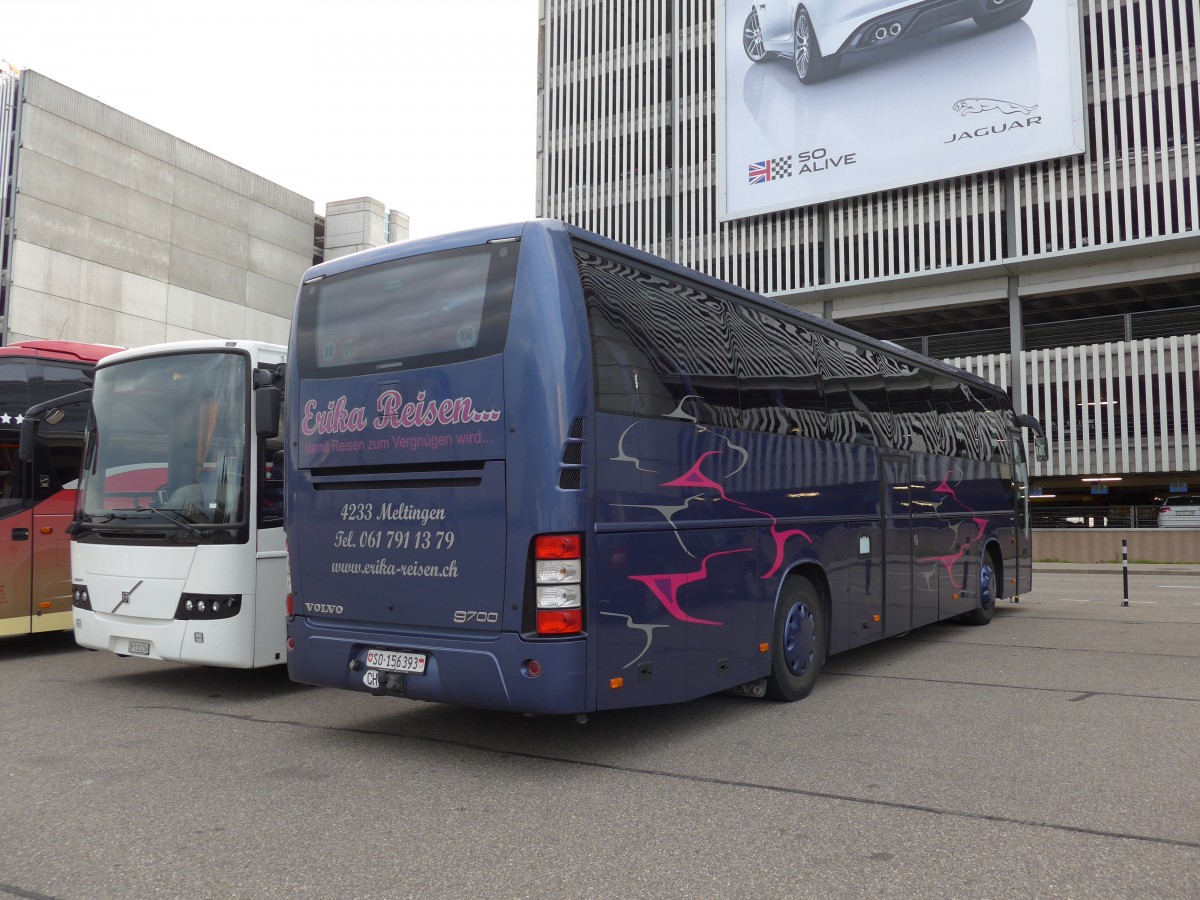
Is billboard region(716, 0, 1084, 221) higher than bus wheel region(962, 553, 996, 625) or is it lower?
higher

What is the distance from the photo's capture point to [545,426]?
5457mm

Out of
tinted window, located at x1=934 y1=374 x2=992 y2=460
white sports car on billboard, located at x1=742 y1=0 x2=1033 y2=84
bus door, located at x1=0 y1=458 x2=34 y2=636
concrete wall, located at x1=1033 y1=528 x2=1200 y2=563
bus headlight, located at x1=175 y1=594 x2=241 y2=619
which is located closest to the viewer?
bus headlight, located at x1=175 y1=594 x2=241 y2=619

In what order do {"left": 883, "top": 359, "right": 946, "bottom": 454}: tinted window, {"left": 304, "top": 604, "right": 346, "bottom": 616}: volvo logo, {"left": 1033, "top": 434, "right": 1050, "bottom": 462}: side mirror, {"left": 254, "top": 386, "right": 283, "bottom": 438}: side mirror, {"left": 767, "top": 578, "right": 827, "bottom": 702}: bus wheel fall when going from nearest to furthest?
{"left": 304, "top": 604, "right": 346, "bottom": 616}: volvo logo, {"left": 254, "top": 386, "right": 283, "bottom": 438}: side mirror, {"left": 767, "top": 578, "right": 827, "bottom": 702}: bus wheel, {"left": 883, "top": 359, "right": 946, "bottom": 454}: tinted window, {"left": 1033, "top": 434, "right": 1050, "bottom": 462}: side mirror

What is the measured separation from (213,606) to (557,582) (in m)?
3.54

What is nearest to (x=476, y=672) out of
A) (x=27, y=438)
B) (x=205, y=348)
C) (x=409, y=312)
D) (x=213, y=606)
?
(x=409, y=312)

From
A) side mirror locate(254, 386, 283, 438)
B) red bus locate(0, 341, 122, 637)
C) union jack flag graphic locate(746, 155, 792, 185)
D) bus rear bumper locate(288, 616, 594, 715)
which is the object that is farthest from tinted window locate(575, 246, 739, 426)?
union jack flag graphic locate(746, 155, 792, 185)

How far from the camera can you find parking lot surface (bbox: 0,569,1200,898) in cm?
396

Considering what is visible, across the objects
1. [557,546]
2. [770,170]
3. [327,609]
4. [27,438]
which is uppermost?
[770,170]

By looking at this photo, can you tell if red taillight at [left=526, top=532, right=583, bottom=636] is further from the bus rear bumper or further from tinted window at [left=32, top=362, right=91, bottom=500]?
tinted window at [left=32, top=362, right=91, bottom=500]

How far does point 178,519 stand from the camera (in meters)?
7.77

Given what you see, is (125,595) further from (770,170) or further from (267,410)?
(770,170)

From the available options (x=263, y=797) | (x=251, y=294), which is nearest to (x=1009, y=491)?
(x=263, y=797)

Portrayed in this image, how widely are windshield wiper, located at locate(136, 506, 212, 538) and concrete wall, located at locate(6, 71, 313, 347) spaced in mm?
49948

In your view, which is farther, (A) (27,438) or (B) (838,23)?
(B) (838,23)
